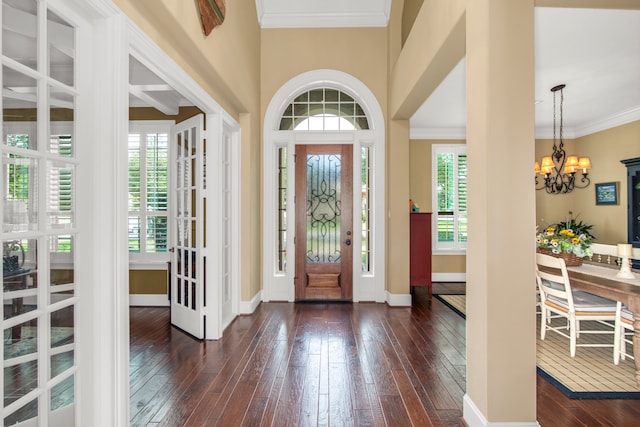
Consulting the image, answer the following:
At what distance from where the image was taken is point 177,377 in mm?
2949

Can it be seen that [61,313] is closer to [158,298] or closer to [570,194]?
[158,298]

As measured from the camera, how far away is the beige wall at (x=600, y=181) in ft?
19.9

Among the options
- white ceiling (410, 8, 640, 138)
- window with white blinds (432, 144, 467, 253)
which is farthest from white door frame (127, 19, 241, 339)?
window with white blinds (432, 144, 467, 253)

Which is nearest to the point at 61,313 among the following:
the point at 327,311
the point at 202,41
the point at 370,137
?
the point at 202,41

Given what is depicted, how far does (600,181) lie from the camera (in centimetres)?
655

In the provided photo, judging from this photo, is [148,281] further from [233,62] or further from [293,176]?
[233,62]

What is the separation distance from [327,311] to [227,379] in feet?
7.14

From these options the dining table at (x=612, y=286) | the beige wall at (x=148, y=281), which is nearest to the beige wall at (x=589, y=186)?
the dining table at (x=612, y=286)

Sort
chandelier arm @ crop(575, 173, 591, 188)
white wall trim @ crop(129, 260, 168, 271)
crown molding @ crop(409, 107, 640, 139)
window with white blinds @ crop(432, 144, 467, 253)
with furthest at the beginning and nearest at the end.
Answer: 1. window with white blinds @ crop(432, 144, 467, 253)
2. crown molding @ crop(409, 107, 640, 139)
3. chandelier arm @ crop(575, 173, 591, 188)
4. white wall trim @ crop(129, 260, 168, 271)

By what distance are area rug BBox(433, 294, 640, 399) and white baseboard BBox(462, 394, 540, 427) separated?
0.88 meters

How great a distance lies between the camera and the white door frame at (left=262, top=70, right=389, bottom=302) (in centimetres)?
534

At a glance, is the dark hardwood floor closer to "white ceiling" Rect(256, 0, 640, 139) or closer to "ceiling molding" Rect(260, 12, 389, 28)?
"white ceiling" Rect(256, 0, 640, 139)

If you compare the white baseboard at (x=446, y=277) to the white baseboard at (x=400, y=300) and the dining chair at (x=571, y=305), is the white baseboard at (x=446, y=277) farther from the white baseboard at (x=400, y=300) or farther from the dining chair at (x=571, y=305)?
the dining chair at (x=571, y=305)

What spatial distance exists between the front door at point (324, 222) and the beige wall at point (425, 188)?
7.16ft
